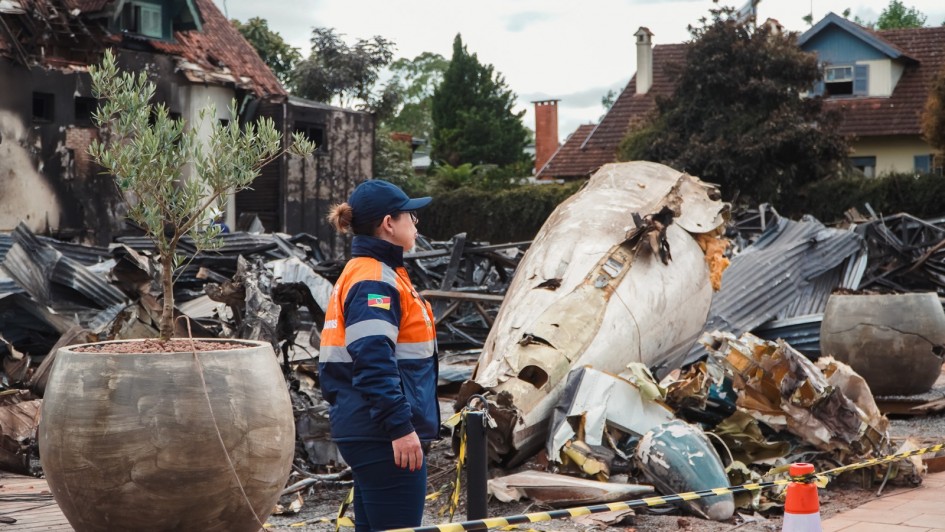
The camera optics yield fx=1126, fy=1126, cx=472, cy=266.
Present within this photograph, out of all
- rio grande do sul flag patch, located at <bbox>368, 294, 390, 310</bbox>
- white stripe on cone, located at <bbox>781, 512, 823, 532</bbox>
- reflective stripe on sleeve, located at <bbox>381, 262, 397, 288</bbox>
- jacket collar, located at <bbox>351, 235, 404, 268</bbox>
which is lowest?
white stripe on cone, located at <bbox>781, 512, 823, 532</bbox>

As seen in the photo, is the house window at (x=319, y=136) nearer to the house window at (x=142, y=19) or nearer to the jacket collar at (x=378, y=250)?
Result: the house window at (x=142, y=19)

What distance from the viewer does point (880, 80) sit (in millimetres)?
37156

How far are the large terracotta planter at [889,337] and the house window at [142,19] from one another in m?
16.3

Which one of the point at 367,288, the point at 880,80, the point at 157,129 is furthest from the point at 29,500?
the point at 880,80

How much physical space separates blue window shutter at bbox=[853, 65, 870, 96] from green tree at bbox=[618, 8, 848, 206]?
27.3 feet

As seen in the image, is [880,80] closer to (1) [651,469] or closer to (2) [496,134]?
(2) [496,134]

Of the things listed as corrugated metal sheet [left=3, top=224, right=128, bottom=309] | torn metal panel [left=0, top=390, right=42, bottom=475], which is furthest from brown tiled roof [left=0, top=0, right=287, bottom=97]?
torn metal panel [left=0, top=390, right=42, bottom=475]

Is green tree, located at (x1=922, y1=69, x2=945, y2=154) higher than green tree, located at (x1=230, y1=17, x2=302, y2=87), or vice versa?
green tree, located at (x1=230, y1=17, x2=302, y2=87)

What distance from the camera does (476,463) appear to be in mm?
4797

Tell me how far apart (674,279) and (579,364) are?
184 centimetres

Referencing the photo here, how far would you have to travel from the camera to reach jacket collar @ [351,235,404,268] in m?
4.05

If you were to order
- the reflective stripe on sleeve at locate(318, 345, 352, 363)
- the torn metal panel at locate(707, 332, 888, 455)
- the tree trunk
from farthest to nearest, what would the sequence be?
the torn metal panel at locate(707, 332, 888, 455), the tree trunk, the reflective stripe on sleeve at locate(318, 345, 352, 363)

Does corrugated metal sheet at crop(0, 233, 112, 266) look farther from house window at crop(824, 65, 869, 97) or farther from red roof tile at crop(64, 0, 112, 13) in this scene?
house window at crop(824, 65, 869, 97)

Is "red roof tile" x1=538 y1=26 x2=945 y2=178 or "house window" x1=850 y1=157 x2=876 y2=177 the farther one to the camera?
"house window" x1=850 y1=157 x2=876 y2=177
